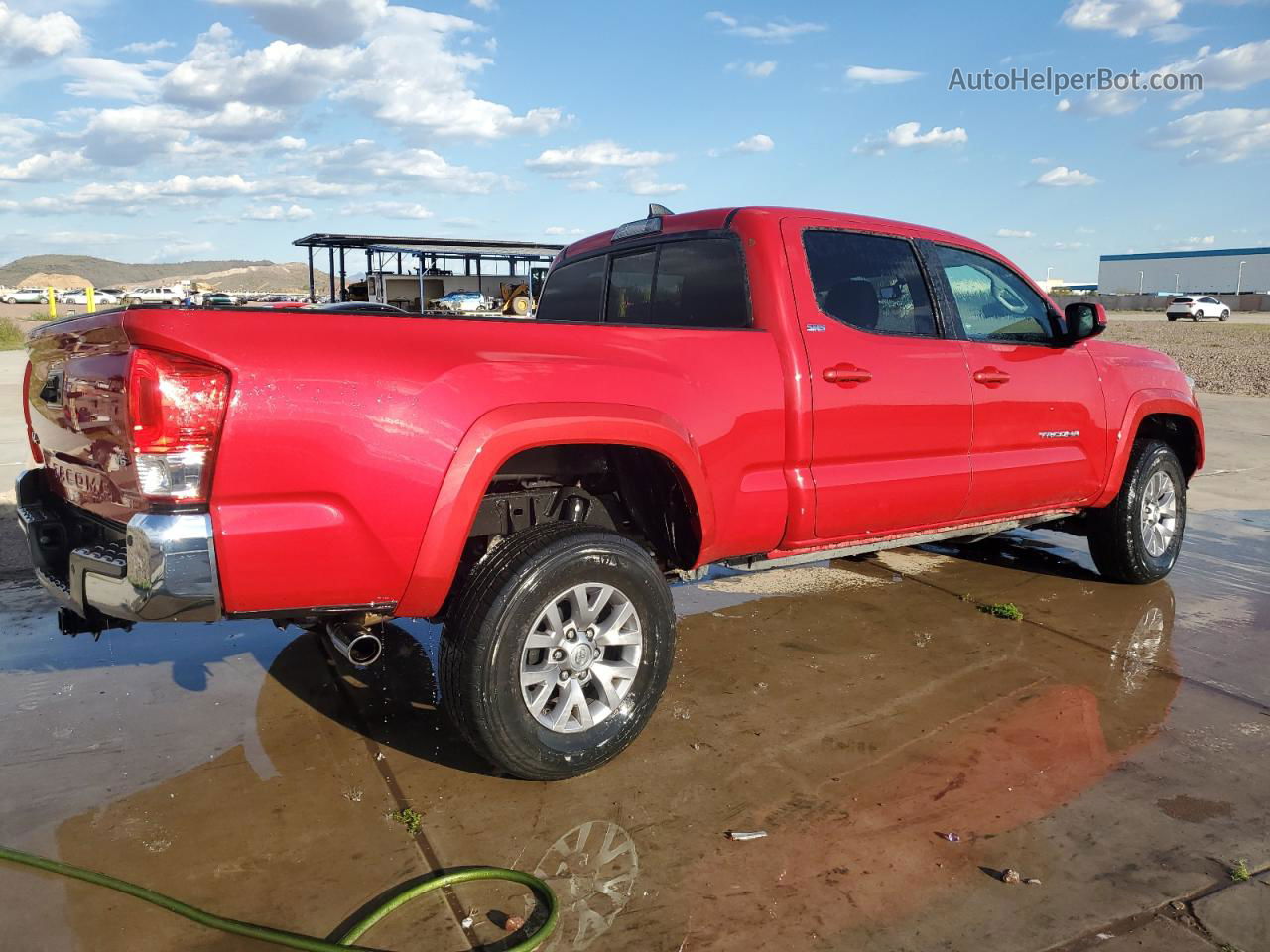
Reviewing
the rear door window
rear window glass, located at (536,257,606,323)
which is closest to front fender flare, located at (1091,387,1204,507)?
the rear door window

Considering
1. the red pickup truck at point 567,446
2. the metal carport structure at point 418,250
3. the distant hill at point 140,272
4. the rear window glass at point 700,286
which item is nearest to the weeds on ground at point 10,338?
the metal carport structure at point 418,250

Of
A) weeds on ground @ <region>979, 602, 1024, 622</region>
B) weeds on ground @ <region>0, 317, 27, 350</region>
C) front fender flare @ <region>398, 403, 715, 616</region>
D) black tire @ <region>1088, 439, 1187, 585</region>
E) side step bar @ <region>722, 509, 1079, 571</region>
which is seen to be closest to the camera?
front fender flare @ <region>398, 403, 715, 616</region>

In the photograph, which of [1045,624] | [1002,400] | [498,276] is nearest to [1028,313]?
[1002,400]

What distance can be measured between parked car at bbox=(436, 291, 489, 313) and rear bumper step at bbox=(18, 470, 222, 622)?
25.0m

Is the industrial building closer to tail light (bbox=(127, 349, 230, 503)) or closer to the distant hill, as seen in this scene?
the distant hill

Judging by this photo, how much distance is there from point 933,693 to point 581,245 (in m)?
2.73

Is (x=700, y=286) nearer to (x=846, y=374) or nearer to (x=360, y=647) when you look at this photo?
(x=846, y=374)

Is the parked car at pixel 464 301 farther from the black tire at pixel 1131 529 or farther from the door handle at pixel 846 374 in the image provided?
the door handle at pixel 846 374

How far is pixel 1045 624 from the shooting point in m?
4.86

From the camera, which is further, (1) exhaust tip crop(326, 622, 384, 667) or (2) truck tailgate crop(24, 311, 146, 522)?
(1) exhaust tip crop(326, 622, 384, 667)

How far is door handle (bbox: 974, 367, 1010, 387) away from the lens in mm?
4477

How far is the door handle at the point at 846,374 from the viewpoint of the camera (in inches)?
151

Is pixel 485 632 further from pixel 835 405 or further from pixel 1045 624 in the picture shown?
pixel 1045 624

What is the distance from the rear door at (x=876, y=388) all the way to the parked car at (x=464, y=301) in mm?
23972
